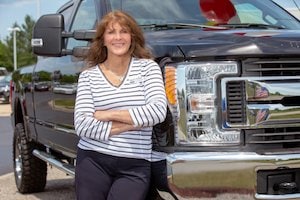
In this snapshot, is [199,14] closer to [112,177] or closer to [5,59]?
[112,177]

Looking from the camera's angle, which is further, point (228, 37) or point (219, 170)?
point (228, 37)

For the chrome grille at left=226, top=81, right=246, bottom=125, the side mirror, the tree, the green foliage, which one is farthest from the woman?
the tree

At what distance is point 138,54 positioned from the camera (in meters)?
3.60

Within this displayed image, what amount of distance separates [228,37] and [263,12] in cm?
167

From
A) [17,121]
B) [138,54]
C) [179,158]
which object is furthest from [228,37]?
[17,121]

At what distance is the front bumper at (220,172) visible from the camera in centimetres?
331

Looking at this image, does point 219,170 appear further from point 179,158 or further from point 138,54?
point 138,54

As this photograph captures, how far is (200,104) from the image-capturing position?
136 inches

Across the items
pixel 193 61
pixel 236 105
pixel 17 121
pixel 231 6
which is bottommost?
pixel 17 121

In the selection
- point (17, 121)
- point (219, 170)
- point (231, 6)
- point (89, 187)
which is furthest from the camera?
point (17, 121)

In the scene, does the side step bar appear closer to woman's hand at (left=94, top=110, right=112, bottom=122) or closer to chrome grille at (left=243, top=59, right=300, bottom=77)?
woman's hand at (left=94, top=110, right=112, bottom=122)

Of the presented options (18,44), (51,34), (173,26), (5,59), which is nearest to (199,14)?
(173,26)

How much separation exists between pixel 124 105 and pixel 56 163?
2.22 meters

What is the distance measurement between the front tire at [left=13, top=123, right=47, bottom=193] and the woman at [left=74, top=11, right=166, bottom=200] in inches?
138
